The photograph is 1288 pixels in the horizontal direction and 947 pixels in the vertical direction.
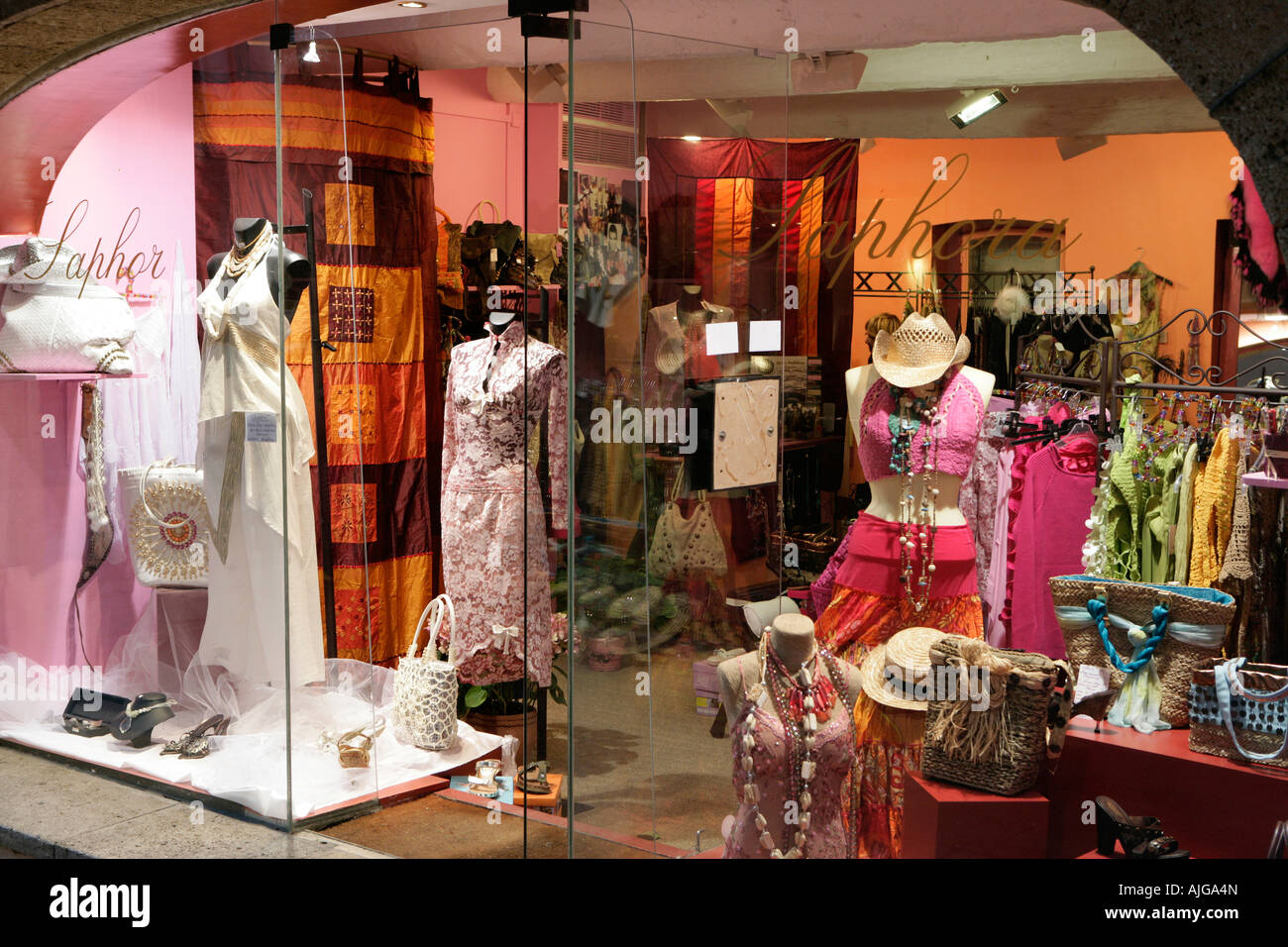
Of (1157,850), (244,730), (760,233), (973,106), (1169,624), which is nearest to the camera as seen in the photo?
(1157,850)

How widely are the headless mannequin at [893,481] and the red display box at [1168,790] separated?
2.34 ft

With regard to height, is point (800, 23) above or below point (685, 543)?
above

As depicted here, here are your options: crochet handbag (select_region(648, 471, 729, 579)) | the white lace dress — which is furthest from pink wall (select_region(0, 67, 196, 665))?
crochet handbag (select_region(648, 471, 729, 579))

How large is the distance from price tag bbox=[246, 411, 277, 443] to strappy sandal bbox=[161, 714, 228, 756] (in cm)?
90

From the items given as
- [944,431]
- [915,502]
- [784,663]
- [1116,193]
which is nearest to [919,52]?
[1116,193]

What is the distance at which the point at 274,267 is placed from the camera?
3.65 m

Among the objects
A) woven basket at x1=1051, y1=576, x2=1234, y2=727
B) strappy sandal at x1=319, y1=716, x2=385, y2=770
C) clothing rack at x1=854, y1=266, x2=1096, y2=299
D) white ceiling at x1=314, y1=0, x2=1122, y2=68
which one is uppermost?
white ceiling at x1=314, y1=0, x2=1122, y2=68

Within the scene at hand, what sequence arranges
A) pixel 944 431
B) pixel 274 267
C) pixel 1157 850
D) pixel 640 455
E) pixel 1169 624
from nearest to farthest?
1. pixel 1157 850
2. pixel 1169 624
3. pixel 640 455
4. pixel 944 431
5. pixel 274 267

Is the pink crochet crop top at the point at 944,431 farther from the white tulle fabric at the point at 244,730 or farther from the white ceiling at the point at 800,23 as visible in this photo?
the white tulle fabric at the point at 244,730

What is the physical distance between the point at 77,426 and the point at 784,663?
2.70 m

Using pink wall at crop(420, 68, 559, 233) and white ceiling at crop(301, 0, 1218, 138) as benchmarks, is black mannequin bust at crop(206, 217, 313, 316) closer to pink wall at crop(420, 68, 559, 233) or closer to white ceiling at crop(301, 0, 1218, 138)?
white ceiling at crop(301, 0, 1218, 138)

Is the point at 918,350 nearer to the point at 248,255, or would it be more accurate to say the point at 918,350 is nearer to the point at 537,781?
the point at 537,781

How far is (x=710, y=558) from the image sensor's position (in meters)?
3.12

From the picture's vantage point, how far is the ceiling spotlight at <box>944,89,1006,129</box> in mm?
4152
